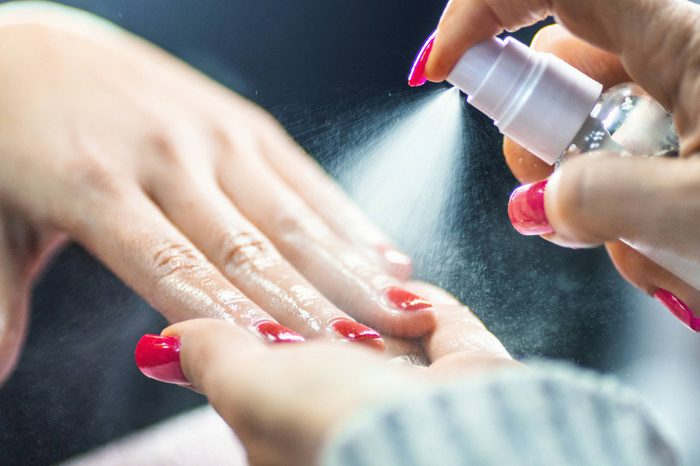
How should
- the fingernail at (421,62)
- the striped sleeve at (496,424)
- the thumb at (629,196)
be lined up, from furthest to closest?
Answer: the fingernail at (421,62)
the thumb at (629,196)
the striped sleeve at (496,424)

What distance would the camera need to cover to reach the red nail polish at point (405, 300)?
2.20ft

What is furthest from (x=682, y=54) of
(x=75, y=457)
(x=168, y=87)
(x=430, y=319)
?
(x=75, y=457)

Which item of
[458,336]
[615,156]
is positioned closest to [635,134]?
[615,156]

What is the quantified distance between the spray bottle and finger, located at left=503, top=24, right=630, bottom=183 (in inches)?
4.6

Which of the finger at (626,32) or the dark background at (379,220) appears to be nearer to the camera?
the finger at (626,32)

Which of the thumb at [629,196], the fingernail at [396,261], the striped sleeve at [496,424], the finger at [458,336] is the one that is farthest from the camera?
the fingernail at [396,261]

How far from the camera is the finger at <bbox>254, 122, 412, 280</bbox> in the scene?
755mm

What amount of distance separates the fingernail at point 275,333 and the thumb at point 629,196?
228 millimetres

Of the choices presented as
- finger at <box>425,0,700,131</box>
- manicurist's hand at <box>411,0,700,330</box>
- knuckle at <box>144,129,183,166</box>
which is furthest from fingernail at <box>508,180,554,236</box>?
knuckle at <box>144,129,183,166</box>

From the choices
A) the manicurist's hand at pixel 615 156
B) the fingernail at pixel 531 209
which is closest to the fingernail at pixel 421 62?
the manicurist's hand at pixel 615 156

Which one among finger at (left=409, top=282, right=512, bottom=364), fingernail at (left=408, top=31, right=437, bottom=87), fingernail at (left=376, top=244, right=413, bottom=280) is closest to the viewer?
fingernail at (left=408, top=31, right=437, bottom=87)

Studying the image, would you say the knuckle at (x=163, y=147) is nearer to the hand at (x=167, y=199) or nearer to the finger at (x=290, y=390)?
the hand at (x=167, y=199)

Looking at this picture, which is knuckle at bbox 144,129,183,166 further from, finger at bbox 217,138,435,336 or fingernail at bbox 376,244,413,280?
fingernail at bbox 376,244,413,280

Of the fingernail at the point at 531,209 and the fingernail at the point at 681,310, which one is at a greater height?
the fingernail at the point at 531,209
